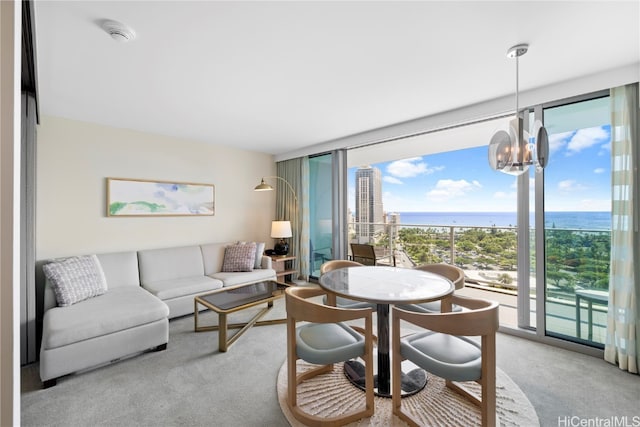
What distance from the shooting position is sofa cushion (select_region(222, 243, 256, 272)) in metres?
4.27

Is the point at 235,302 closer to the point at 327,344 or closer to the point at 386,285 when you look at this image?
the point at 327,344

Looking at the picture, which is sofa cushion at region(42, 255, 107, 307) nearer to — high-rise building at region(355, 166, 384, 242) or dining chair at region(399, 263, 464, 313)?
dining chair at region(399, 263, 464, 313)

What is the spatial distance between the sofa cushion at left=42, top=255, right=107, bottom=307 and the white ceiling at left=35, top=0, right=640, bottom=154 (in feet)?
5.41

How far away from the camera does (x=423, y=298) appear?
1.88 meters

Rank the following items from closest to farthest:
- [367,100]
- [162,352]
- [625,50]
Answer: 1. [625,50]
2. [162,352]
3. [367,100]

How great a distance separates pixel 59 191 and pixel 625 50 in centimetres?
544

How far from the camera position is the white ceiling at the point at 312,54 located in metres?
1.64

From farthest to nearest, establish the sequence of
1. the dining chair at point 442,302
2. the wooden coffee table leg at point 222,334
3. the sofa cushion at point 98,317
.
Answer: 1. the wooden coffee table leg at point 222,334
2. the dining chair at point 442,302
3. the sofa cushion at point 98,317

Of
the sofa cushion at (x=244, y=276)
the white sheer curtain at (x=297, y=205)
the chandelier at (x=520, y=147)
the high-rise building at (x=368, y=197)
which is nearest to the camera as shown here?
the chandelier at (x=520, y=147)

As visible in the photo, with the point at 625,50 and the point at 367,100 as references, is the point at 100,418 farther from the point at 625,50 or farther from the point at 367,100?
the point at 625,50

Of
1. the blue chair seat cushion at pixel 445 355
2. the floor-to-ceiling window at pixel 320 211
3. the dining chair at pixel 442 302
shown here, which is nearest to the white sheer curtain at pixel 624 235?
the dining chair at pixel 442 302

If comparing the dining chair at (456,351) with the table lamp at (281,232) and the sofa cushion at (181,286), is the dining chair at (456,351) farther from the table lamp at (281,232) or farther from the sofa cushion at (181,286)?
the table lamp at (281,232)

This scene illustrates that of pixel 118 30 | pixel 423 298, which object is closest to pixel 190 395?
pixel 423 298

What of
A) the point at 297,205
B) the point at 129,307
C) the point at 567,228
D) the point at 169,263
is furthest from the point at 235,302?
the point at 567,228
